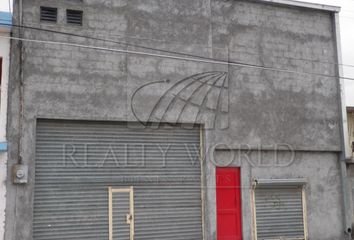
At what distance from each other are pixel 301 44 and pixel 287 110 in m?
2.26

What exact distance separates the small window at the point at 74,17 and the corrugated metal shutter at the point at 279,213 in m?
6.74

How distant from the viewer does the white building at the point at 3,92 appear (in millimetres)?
10711

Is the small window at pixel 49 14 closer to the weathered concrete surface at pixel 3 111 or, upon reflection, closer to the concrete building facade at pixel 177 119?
the concrete building facade at pixel 177 119

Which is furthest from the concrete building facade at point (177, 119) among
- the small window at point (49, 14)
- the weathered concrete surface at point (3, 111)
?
the weathered concrete surface at point (3, 111)

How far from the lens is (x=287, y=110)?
14.4 meters

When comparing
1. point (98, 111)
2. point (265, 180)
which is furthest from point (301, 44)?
point (98, 111)

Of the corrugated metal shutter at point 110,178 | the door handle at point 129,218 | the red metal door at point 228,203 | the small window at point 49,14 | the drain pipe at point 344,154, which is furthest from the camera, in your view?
the drain pipe at point 344,154

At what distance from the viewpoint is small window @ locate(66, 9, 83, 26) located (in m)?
12.0

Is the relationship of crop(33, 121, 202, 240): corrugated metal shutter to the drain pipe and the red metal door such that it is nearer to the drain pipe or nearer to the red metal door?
the red metal door

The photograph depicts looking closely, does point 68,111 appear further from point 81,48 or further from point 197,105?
point 197,105

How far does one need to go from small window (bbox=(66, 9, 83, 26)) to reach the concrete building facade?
5 centimetres

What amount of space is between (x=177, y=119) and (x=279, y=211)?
4.18 meters

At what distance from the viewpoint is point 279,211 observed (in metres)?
13.9

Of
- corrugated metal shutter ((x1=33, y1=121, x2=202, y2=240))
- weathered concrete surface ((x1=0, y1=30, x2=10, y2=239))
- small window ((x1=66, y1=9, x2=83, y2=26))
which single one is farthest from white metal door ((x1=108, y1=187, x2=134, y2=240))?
small window ((x1=66, y1=9, x2=83, y2=26))
